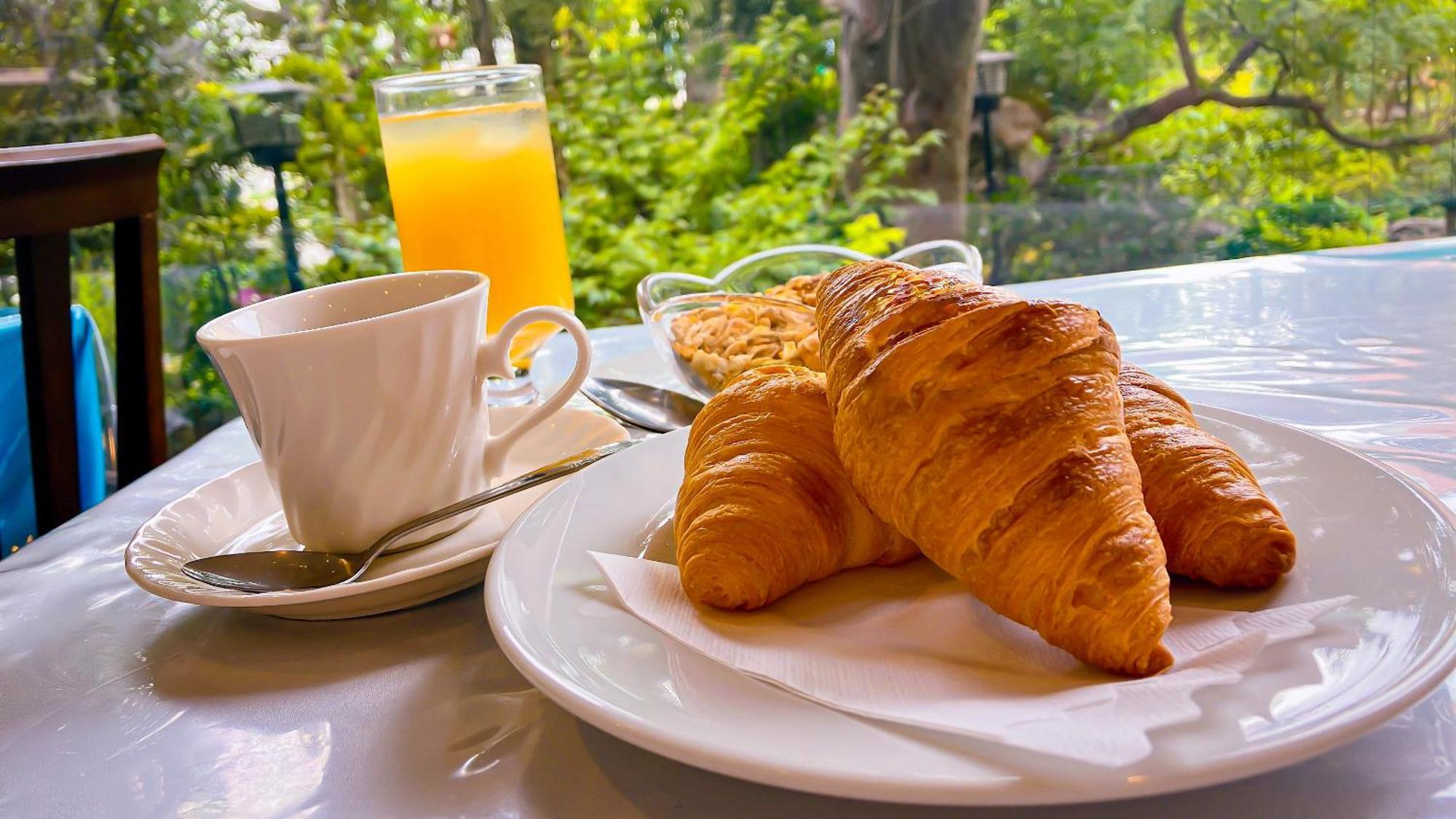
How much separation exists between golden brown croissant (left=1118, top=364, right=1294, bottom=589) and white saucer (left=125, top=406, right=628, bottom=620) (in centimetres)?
36

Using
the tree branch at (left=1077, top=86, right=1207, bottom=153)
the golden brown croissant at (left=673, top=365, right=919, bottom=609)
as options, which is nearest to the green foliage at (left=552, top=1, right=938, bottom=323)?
the tree branch at (left=1077, top=86, right=1207, bottom=153)

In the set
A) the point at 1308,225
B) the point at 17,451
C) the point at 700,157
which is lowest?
the point at 1308,225

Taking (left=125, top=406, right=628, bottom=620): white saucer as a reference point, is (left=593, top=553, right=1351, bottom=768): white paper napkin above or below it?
above

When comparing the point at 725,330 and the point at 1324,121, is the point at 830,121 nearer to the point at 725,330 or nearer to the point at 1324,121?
the point at 1324,121

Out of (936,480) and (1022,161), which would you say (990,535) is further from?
(1022,161)

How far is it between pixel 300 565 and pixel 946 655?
0.40 meters

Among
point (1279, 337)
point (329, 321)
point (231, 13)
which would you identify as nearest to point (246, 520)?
point (329, 321)

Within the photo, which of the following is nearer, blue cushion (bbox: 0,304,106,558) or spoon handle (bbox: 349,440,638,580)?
→ spoon handle (bbox: 349,440,638,580)

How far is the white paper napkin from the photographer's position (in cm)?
37

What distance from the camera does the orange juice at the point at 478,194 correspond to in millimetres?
1217

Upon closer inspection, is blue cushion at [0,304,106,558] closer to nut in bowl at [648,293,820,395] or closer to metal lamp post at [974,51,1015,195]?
nut in bowl at [648,293,820,395]

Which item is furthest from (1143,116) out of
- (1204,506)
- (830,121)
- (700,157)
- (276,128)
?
(1204,506)

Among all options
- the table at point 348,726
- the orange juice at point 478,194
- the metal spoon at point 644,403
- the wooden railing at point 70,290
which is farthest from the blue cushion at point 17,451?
the metal spoon at point 644,403

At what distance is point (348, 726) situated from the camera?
19.8 inches
